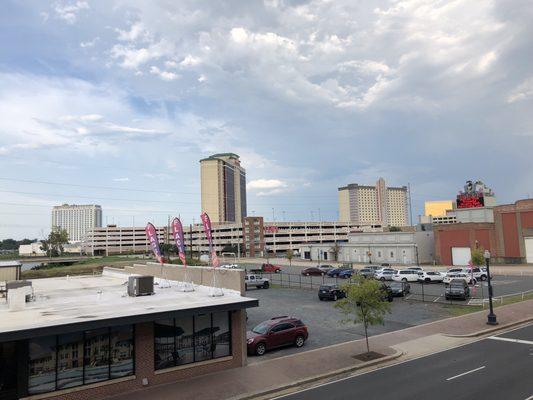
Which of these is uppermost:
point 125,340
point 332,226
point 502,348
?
point 332,226

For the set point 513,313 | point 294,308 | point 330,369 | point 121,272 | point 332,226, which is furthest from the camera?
point 332,226

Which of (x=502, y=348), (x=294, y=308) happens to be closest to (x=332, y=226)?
(x=294, y=308)

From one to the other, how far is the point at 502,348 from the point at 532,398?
794cm

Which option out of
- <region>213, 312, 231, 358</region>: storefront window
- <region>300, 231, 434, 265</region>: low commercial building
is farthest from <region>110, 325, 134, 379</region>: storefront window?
<region>300, 231, 434, 265</region>: low commercial building

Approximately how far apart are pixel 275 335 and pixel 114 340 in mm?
9244

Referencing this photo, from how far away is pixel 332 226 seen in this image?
183125 mm

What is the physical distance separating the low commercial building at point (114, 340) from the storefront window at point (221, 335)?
44 millimetres

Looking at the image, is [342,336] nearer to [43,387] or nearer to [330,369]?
[330,369]

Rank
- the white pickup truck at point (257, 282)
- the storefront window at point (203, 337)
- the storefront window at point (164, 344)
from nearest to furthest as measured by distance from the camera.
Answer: the storefront window at point (164, 344) < the storefront window at point (203, 337) < the white pickup truck at point (257, 282)

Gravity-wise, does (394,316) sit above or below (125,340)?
below

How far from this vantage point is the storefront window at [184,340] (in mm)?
17891

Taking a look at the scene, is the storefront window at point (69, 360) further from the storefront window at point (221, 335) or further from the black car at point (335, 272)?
the black car at point (335, 272)

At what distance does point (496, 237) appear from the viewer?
252ft

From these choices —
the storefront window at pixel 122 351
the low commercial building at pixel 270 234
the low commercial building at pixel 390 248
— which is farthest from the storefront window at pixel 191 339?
the low commercial building at pixel 270 234
